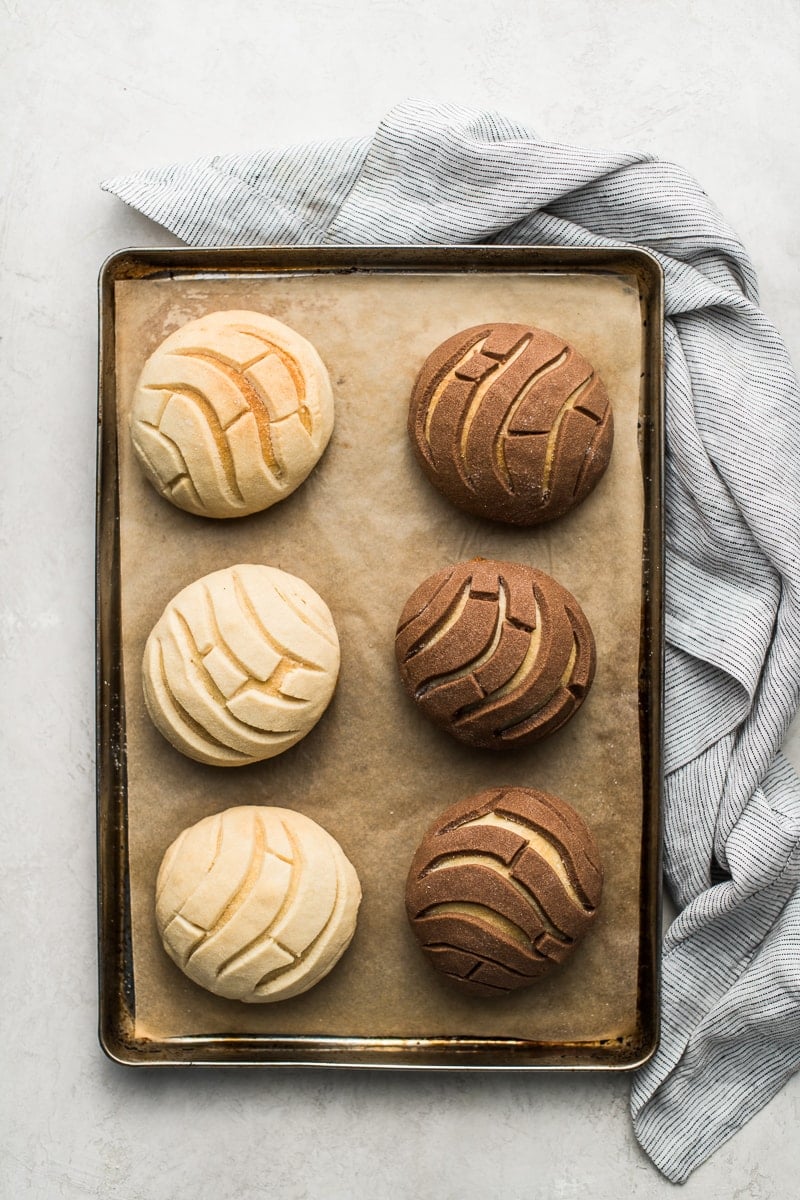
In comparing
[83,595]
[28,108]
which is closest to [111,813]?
[83,595]

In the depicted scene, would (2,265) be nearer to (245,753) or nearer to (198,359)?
(198,359)

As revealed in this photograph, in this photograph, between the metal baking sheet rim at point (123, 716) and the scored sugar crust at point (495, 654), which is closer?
the scored sugar crust at point (495, 654)

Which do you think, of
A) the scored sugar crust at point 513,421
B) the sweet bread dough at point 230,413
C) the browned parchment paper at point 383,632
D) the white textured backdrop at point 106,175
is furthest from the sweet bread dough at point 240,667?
the scored sugar crust at point 513,421

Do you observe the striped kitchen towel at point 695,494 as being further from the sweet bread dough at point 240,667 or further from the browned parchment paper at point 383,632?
the sweet bread dough at point 240,667

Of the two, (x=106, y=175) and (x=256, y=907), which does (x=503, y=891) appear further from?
(x=106, y=175)

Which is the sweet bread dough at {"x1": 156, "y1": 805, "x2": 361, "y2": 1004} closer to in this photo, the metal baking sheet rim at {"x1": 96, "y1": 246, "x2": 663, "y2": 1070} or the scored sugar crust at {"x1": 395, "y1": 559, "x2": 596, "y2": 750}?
the metal baking sheet rim at {"x1": 96, "y1": 246, "x2": 663, "y2": 1070}

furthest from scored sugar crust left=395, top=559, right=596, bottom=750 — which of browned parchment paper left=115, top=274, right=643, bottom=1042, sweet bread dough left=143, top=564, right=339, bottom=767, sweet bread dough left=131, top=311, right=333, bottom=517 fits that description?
sweet bread dough left=131, top=311, right=333, bottom=517
